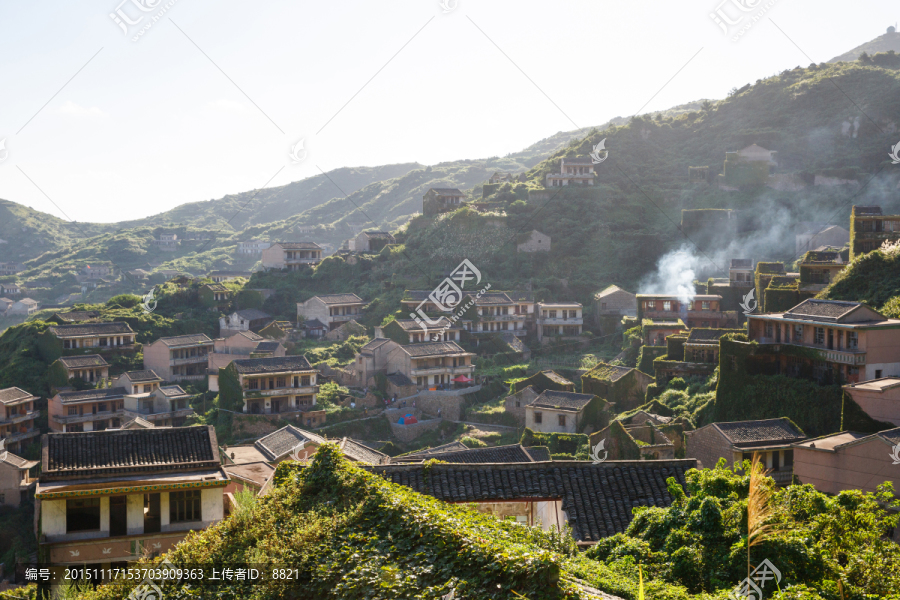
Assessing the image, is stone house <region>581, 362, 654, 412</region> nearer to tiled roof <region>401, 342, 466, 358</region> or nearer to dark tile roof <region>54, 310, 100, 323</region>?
tiled roof <region>401, 342, 466, 358</region>

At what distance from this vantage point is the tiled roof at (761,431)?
2561 cm

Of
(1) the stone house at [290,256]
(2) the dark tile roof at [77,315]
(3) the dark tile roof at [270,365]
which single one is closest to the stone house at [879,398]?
(3) the dark tile roof at [270,365]

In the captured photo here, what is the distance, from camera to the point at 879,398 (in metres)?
24.3

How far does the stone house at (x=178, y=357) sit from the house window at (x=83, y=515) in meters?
34.0

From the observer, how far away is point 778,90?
8562cm

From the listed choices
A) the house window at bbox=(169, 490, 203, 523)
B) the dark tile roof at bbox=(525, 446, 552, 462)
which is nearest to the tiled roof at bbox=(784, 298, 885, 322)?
the dark tile roof at bbox=(525, 446, 552, 462)

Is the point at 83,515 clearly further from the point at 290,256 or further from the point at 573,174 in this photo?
the point at 573,174

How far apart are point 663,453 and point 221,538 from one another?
79.3 ft

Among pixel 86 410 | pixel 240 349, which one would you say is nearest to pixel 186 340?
pixel 240 349

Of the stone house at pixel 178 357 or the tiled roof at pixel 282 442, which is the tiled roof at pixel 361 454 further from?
the stone house at pixel 178 357

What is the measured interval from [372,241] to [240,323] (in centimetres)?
1920

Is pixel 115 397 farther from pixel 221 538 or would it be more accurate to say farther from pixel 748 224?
pixel 748 224

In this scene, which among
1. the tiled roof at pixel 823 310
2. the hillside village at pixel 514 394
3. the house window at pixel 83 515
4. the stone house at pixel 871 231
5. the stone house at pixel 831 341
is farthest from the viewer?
the stone house at pixel 871 231

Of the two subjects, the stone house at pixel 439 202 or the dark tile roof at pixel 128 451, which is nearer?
the dark tile roof at pixel 128 451
